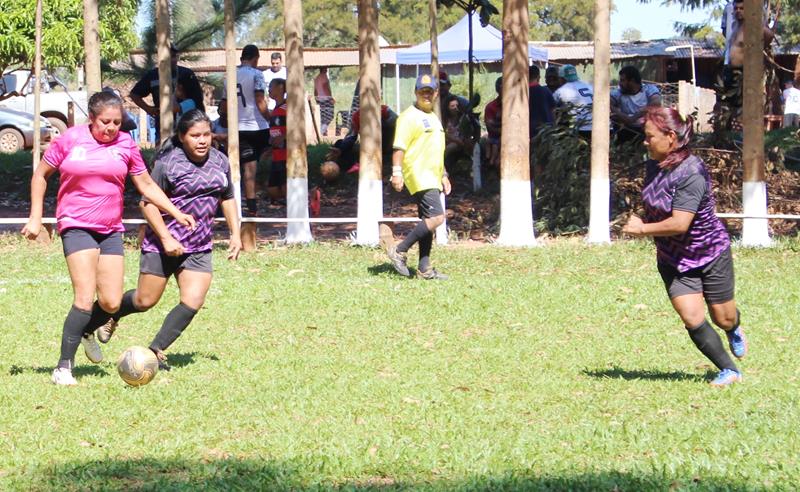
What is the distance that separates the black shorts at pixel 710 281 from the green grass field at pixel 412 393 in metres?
0.56

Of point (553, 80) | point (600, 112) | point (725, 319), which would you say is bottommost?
point (725, 319)

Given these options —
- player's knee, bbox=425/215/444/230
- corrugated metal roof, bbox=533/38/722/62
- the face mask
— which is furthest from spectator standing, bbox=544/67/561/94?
corrugated metal roof, bbox=533/38/722/62

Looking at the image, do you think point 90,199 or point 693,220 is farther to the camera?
point 90,199

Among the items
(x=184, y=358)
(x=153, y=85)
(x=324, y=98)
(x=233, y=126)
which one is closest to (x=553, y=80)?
(x=153, y=85)

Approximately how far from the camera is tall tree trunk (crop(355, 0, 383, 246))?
14.7m

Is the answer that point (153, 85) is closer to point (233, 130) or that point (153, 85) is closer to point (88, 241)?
point (233, 130)

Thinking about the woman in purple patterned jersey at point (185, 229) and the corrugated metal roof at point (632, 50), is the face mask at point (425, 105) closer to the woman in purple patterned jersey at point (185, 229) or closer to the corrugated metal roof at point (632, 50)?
the woman in purple patterned jersey at point (185, 229)

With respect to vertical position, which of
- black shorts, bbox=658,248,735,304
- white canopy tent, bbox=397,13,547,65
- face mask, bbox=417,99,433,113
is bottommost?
black shorts, bbox=658,248,735,304

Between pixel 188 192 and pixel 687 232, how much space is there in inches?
123

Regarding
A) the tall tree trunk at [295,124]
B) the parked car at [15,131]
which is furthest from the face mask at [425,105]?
the parked car at [15,131]

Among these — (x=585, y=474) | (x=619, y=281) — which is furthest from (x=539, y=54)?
(x=585, y=474)

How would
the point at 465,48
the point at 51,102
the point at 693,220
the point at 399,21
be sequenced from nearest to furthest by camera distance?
the point at 693,220 → the point at 465,48 → the point at 51,102 → the point at 399,21

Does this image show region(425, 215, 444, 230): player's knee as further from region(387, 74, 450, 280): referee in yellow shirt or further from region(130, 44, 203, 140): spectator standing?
region(130, 44, 203, 140): spectator standing

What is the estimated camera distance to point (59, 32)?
26.3 m
